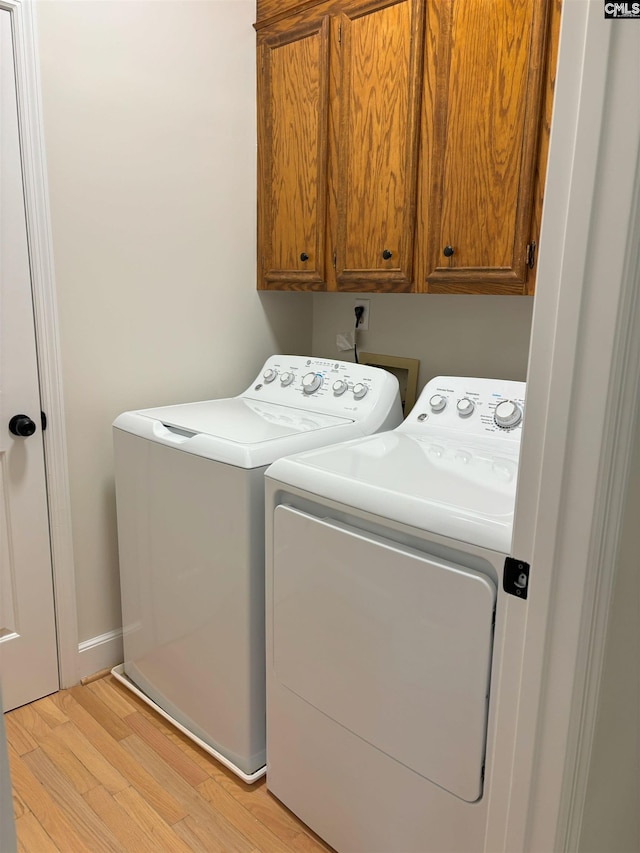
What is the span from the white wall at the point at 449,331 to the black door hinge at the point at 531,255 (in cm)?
31

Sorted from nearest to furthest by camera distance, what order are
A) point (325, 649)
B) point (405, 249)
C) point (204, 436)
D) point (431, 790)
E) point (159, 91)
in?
point (431, 790), point (325, 649), point (204, 436), point (405, 249), point (159, 91)

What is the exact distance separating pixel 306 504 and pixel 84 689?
3.98ft

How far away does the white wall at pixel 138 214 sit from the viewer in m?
1.82

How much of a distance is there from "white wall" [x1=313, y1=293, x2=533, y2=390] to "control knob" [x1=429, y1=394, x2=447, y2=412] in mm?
304

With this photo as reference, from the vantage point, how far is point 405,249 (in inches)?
72.1

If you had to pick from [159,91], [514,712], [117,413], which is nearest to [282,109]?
[159,91]

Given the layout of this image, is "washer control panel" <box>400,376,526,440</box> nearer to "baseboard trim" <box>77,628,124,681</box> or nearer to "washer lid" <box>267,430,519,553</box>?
"washer lid" <box>267,430,519,553</box>

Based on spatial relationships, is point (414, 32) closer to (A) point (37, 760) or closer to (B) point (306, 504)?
(B) point (306, 504)

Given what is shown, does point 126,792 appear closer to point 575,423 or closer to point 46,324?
point 46,324

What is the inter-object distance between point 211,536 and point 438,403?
29.2 inches

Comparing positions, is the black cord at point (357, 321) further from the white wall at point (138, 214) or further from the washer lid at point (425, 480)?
the washer lid at point (425, 480)

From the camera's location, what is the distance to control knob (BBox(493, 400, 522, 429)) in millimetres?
1612

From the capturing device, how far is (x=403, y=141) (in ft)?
5.81

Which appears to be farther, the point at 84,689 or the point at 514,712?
the point at 84,689
